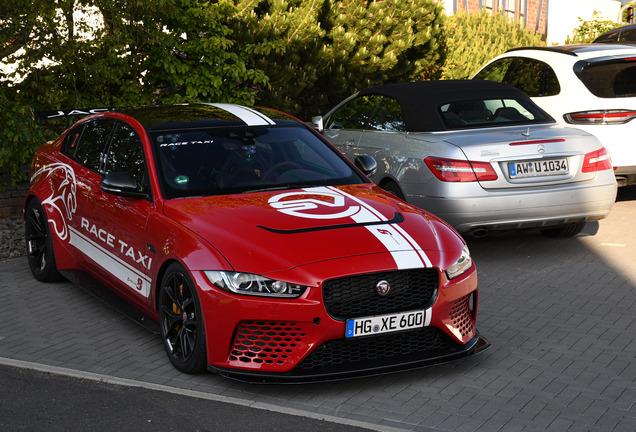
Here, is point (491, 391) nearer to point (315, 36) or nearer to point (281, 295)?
point (281, 295)

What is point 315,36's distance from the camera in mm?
12727

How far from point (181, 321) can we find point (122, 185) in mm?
1097

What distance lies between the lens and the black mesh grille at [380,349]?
5.16 m

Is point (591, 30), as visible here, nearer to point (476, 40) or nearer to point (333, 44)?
point (476, 40)

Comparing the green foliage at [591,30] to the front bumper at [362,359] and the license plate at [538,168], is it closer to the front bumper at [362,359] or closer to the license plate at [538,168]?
the license plate at [538,168]

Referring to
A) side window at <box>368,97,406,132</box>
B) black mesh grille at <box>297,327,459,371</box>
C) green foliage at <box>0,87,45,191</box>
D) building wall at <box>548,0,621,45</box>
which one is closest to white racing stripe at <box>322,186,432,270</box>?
black mesh grille at <box>297,327,459,371</box>

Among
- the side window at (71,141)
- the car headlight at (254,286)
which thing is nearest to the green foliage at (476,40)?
the side window at (71,141)

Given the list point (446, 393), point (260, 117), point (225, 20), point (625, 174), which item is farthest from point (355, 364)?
point (225, 20)

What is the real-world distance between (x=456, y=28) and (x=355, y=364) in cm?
1568

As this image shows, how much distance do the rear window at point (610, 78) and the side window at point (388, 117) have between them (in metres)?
2.42

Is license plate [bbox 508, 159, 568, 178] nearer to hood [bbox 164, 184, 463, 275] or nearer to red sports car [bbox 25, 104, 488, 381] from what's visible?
red sports car [bbox 25, 104, 488, 381]

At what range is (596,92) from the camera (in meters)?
10.2

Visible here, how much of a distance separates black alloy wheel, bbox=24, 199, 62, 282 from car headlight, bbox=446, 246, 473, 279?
12.4ft

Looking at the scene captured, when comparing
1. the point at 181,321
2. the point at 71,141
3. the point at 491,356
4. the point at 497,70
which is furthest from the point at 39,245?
the point at 497,70
